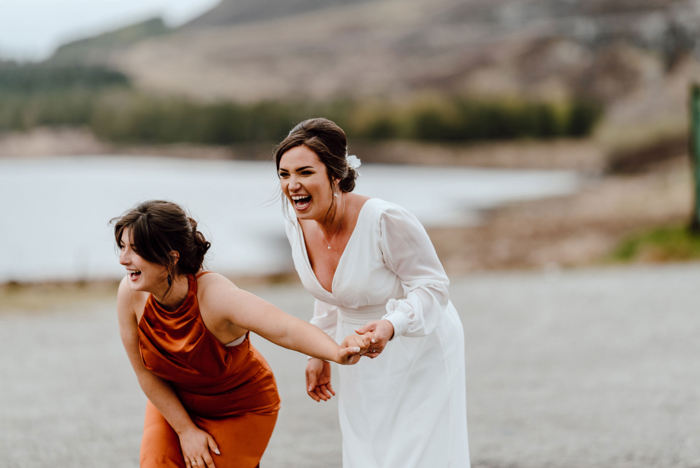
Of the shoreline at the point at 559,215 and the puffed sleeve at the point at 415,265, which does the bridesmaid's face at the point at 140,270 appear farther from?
the shoreline at the point at 559,215

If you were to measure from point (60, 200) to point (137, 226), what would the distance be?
32.1ft

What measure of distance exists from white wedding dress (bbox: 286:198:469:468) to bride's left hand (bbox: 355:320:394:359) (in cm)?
13

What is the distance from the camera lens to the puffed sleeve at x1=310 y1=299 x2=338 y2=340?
2.70 m

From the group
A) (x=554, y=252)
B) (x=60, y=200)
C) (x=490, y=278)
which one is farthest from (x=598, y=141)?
(x=60, y=200)

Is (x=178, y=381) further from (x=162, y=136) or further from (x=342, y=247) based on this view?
(x=162, y=136)

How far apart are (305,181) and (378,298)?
0.49 m

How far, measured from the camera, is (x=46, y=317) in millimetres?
8906

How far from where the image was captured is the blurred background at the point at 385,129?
10898 mm

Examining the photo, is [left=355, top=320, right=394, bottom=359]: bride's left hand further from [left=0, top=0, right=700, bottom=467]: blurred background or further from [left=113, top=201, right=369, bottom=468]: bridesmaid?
[left=0, top=0, right=700, bottom=467]: blurred background

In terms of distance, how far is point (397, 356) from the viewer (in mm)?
2471

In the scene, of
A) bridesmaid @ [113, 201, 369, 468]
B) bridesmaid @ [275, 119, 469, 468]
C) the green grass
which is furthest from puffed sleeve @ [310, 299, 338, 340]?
the green grass

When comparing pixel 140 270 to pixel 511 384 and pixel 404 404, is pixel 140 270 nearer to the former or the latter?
pixel 404 404

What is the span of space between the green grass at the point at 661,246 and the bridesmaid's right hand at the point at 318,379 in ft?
30.3

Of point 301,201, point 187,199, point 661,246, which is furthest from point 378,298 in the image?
point 661,246
